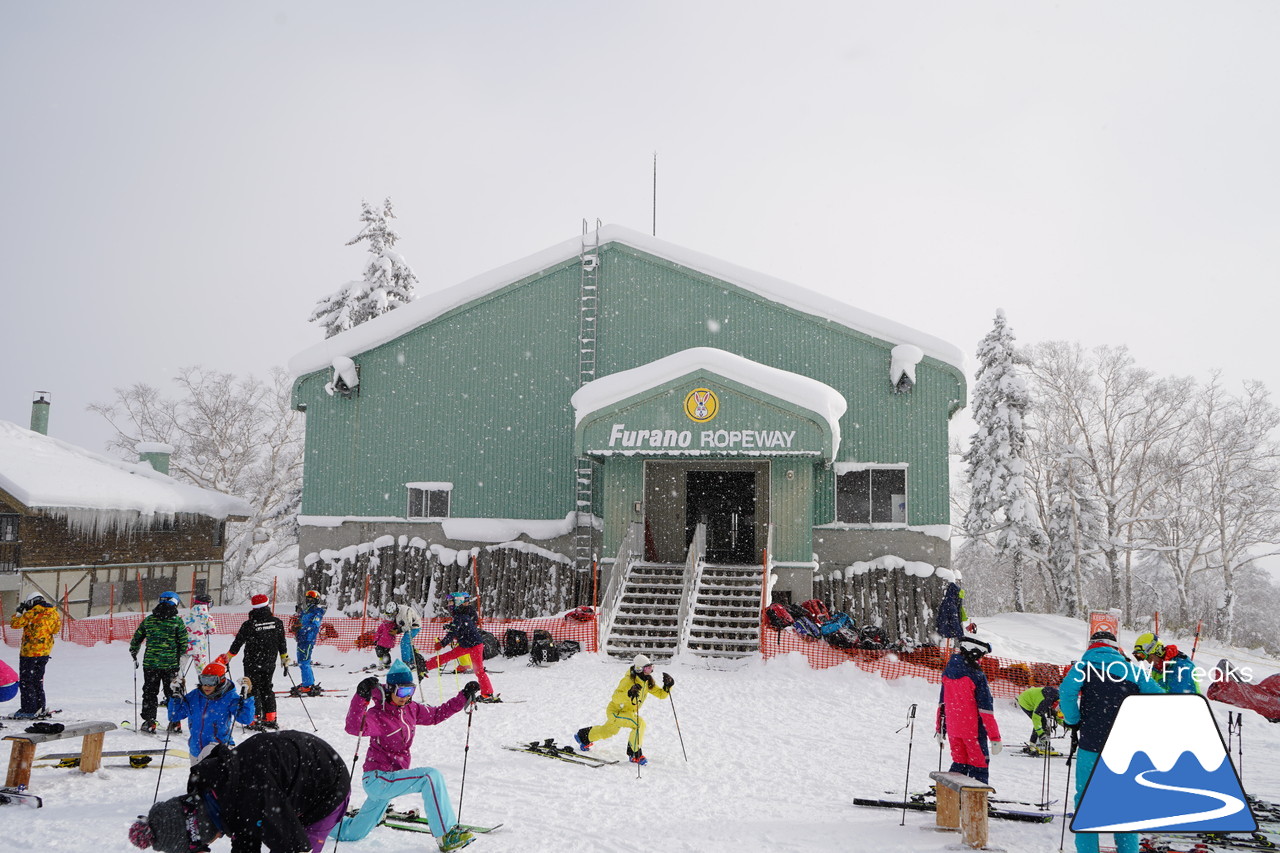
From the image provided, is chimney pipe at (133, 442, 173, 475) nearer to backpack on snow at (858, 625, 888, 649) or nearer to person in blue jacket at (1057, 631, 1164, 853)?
backpack on snow at (858, 625, 888, 649)

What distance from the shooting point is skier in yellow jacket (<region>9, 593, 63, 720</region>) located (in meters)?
10.1

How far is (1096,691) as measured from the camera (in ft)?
20.3

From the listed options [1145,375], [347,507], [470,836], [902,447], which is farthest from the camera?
[1145,375]

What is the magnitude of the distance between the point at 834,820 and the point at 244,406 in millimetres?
39279

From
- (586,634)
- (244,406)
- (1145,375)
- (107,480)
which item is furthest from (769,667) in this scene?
(244,406)

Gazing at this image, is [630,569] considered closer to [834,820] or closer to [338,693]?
[338,693]

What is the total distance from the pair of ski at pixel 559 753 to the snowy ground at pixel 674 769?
0.13 m

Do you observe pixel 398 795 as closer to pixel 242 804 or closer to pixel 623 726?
pixel 242 804

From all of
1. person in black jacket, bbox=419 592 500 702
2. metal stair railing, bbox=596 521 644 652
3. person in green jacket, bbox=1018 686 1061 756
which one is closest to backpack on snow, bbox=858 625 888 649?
person in green jacket, bbox=1018 686 1061 756

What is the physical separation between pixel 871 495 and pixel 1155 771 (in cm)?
1676

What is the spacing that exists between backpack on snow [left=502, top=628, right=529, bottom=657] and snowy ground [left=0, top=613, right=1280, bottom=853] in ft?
0.78

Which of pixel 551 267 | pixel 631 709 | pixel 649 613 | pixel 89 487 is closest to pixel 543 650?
pixel 649 613

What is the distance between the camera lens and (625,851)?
6168 millimetres

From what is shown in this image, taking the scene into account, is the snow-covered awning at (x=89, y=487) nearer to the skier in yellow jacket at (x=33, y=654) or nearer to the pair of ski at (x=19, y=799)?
the skier in yellow jacket at (x=33, y=654)
